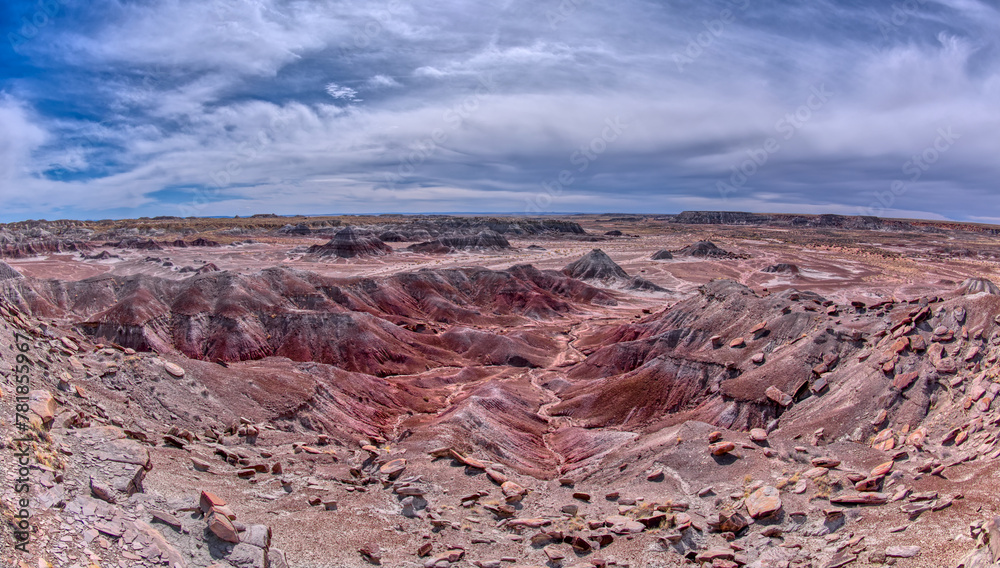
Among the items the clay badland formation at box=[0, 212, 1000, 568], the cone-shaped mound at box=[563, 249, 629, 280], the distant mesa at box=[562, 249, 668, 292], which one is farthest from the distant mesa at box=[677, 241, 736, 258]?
the clay badland formation at box=[0, 212, 1000, 568]

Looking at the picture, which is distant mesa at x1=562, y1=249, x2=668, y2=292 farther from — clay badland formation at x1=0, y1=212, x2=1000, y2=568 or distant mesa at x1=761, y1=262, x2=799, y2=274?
clay badland formation at x1=0, y1=212, x2=1000, y2=568

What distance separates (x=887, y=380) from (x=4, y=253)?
547ft

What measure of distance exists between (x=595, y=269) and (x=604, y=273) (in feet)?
7.01

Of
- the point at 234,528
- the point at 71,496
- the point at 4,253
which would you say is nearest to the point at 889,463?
the point at 234,528

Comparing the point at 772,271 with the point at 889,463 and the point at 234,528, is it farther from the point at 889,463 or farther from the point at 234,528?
the point at 234,528

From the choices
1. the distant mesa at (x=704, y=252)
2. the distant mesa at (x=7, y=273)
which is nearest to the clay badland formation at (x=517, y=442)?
the distant mesa at (x=7, y=273)

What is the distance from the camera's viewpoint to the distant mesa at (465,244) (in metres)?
159

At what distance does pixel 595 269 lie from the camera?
106m

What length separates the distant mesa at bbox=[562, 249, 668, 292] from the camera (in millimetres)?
97500

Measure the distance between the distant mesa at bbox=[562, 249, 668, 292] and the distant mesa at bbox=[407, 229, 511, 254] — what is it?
55.9 m

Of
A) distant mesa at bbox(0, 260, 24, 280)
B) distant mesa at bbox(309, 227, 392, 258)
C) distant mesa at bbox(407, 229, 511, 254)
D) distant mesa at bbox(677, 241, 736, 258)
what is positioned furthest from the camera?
distant mesa at bbox(407, 229, 511, 254)

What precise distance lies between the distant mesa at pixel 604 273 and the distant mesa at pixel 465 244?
2199 inches

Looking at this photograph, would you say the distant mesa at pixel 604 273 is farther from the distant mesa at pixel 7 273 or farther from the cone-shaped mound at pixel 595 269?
the distant mesa at pixel 7 273

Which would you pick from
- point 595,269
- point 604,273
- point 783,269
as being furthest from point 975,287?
point 783,269
